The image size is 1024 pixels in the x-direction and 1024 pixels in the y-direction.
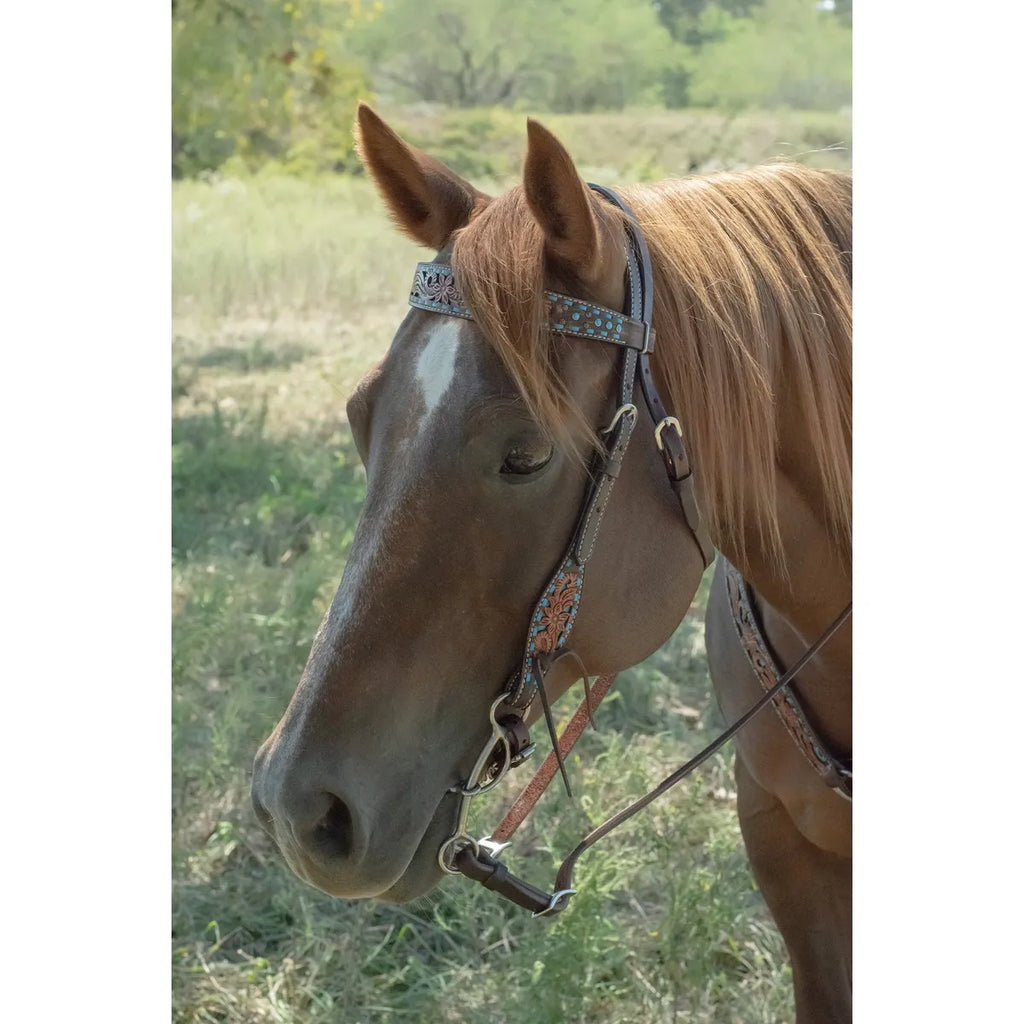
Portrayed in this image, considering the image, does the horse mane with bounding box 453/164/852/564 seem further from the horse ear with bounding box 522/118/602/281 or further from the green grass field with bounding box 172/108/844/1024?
the green grass field with bounding box 172/108/844/1024

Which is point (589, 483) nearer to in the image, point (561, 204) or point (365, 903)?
point (561, 204)

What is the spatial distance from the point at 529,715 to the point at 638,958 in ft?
5.59

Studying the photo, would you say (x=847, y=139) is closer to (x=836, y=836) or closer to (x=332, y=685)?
(x=836, y=836)

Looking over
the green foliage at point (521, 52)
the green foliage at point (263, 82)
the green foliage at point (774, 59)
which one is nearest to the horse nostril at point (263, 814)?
the green foliage at point (774, 59)

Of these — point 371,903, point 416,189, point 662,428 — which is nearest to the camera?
point 662,428

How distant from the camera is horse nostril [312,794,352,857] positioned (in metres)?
1.43

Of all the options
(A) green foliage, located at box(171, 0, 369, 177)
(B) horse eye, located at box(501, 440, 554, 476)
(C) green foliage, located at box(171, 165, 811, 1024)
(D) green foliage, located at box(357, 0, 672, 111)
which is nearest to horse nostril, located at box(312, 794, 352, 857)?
(B) horse eye, located at box(501, 440, 554, 476)

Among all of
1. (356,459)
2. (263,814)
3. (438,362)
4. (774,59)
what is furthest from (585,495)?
(356,459)

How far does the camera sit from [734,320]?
1.63 metres

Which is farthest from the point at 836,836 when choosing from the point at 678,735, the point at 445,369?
the point at 678,735

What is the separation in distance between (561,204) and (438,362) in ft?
0.86

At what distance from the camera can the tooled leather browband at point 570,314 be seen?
1489 mm

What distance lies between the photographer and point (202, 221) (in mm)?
7176

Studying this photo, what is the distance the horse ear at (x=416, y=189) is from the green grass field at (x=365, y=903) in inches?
12.7
